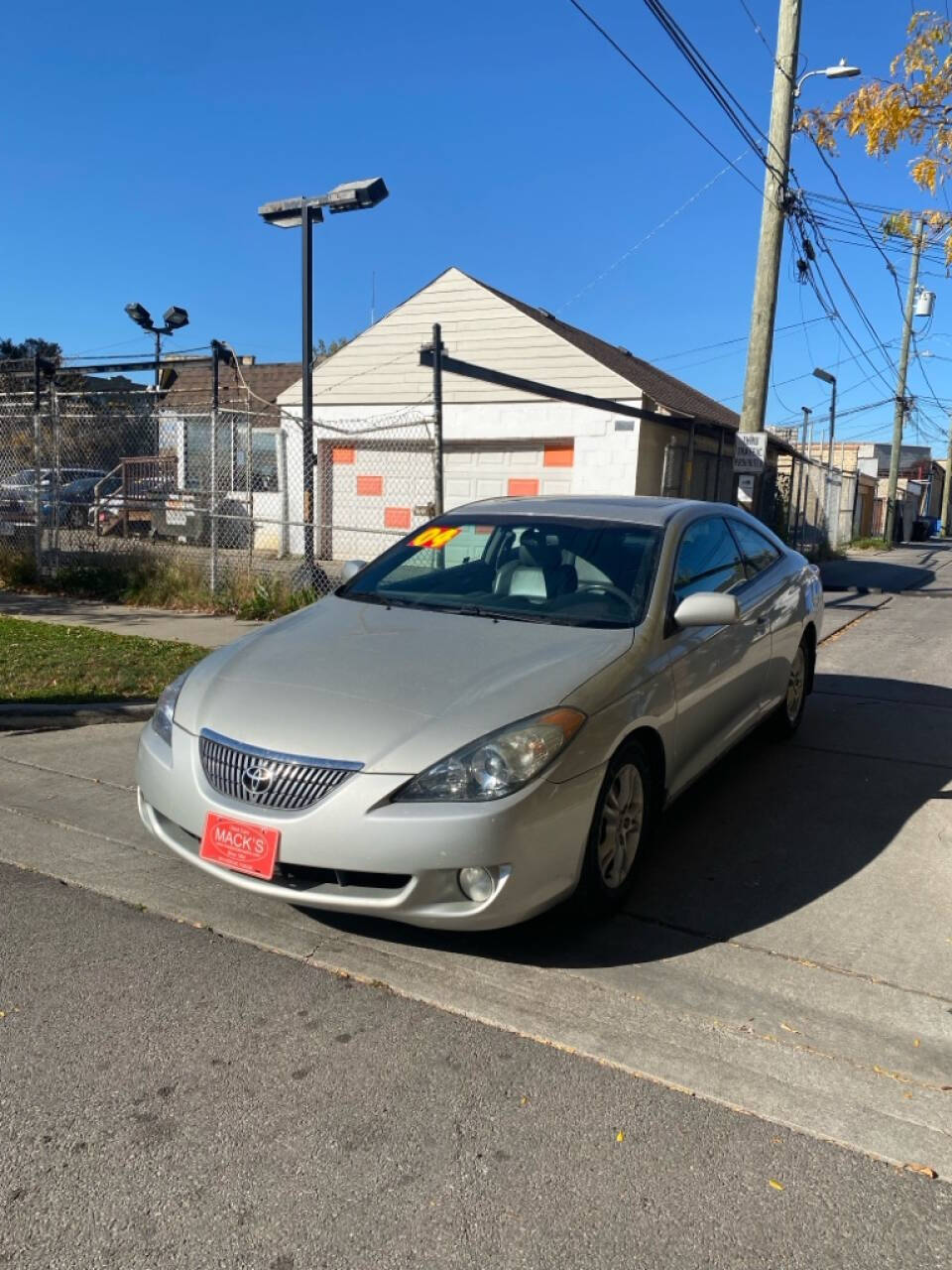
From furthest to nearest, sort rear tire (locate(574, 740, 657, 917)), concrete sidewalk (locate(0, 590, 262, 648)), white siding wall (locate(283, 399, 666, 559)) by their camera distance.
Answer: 1. white siding wall (locate(283, 399, 666, 559))
2. concrete sidewalk (locate(0, 590, 262, 648))
3. rear tire (locate(574, 740, 657, 917))

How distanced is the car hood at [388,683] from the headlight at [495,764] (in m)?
0.04

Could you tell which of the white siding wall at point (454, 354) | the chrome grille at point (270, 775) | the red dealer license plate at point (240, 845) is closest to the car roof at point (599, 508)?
the chrome grille at point (270, 775)

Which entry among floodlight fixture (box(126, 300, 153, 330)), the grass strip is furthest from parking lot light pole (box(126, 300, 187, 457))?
the grass strip

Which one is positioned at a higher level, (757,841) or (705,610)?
(705,610)

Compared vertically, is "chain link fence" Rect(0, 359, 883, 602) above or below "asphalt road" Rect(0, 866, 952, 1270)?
above

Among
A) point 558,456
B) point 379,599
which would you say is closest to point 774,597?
point 379,599

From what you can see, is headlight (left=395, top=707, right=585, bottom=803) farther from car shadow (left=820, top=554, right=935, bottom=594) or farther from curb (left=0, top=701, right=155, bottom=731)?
car shadow (left=820, top=554, right=935, bottom=594)

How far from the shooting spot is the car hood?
3316 mm

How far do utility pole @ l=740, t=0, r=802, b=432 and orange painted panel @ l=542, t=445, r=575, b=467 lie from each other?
416 cm

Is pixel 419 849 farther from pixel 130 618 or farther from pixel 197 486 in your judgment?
pixel 197 486

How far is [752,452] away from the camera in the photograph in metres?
12.1

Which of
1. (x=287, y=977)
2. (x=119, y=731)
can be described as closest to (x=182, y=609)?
(x=119, y=731)

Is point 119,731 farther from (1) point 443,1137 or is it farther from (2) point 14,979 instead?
(1) point 443,1137

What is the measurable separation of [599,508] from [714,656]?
1.00 meters
